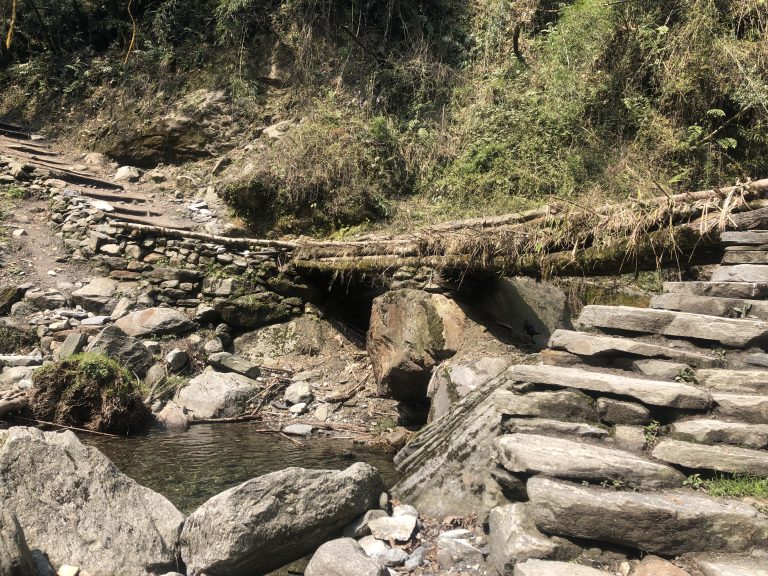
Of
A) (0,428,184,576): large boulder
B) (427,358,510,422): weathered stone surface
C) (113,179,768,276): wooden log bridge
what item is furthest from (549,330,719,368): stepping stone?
(0,428,184,576): large boulder

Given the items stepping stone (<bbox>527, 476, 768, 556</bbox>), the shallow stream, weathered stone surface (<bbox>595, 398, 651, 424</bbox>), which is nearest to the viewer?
stepping stone (<bbox>527, 476, 768, 556</bbox>)

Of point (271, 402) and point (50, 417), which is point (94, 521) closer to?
point (50, 417)

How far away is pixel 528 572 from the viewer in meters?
2.76

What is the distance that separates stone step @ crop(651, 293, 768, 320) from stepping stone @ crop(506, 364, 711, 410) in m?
0.62

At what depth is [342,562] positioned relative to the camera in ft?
11.1

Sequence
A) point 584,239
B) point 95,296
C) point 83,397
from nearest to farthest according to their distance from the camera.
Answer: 1. point 584,239
2. point 83,397
3. point 95,296

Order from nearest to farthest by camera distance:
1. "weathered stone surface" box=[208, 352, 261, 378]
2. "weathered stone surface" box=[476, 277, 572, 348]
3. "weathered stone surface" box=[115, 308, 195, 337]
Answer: "weathered stone surface" box=[476, 277, 572, 348] < "weathered stone surface" box=[208, 352, 261, 378] < "weathered stone surface" box=[115, 308, 195, 337]

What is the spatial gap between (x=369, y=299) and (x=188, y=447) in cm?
446

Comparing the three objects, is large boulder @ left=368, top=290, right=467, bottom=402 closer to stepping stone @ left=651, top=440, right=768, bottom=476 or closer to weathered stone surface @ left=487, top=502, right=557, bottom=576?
weathered stone surface @ left=487, top=502, right=557, bottom=576

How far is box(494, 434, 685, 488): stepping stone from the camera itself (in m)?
3.04

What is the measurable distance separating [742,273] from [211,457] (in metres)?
4.82

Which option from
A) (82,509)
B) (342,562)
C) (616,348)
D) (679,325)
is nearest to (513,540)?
(342,562)

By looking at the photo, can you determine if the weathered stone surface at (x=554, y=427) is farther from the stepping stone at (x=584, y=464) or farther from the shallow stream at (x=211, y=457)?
the shallow stream at (x=211, y=457)

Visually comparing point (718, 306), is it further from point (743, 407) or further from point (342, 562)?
point (342, 562)
